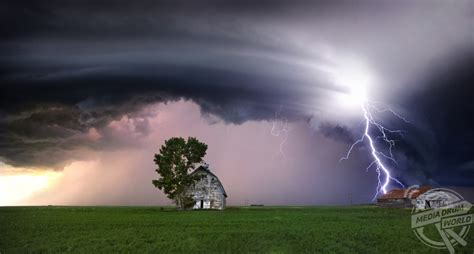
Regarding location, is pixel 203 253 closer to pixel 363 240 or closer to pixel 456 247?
pixel 363 240

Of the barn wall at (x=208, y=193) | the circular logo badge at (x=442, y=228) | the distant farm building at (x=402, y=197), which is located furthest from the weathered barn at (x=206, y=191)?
the distant farm building at (x=402, y=197)

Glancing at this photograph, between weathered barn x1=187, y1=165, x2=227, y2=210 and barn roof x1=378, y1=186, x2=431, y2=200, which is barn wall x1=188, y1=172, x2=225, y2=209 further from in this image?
barn roof x1=378, y1=186, x2=431, y2=200

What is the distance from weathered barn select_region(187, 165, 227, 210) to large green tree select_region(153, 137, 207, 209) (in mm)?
5419

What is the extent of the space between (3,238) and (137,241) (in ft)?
31.6

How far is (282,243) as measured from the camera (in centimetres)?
2839

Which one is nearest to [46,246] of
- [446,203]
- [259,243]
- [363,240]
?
[259,243]

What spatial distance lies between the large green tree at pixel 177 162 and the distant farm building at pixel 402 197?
6609 cm

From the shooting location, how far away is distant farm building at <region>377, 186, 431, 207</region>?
122831 mm

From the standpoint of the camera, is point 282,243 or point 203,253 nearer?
point 203,253

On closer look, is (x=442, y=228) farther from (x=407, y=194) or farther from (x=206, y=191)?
(x=407, y=194)

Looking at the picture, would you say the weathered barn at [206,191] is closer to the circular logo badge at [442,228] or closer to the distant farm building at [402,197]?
the circular logo badge at [442,228]

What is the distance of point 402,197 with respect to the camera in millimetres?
129125

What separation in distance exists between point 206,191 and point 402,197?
6479 centimetres

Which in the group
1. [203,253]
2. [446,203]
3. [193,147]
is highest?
[193,147]
